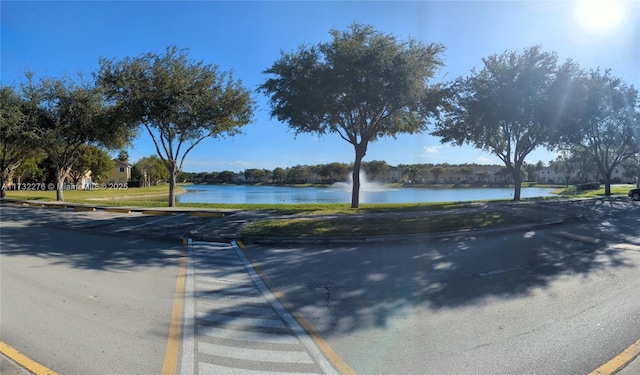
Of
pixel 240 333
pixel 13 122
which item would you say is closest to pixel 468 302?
pixel 240 333

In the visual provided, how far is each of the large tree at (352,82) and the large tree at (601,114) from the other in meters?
8.85

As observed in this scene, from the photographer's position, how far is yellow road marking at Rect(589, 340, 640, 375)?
3.44m

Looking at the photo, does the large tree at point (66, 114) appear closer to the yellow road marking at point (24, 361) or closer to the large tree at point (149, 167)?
the yellow road marking at point (24, 361)

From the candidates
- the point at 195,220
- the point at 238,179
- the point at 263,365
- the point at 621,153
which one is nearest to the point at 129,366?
the point at 263,365

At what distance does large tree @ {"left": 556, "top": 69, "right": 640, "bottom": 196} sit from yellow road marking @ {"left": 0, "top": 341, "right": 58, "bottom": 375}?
80.1ft

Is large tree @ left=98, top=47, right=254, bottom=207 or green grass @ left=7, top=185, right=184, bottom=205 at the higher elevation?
large tree @ left=98, top=47, right=254, bottom=207

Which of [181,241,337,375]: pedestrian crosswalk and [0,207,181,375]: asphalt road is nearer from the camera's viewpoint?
[181,241,337,375]: pedestrian crosswalk

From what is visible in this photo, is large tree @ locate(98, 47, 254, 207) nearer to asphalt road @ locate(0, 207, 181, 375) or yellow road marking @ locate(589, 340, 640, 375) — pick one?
asphalt road @ locate(0, 207, 181, 375)

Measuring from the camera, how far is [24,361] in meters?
3.73

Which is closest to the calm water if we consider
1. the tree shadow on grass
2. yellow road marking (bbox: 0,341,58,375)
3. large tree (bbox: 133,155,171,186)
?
the tree shadow on grass

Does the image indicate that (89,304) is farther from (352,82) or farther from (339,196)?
(339,196)

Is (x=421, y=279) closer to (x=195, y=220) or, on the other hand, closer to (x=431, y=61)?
(x=195, y=220)

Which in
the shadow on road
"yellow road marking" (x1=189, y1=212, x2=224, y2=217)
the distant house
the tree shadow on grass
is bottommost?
the tree shadow on grass

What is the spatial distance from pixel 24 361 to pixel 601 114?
3153 centimetres
